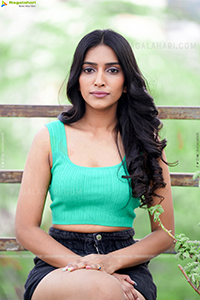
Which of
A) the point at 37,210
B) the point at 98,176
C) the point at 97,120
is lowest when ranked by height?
the point at 37,210

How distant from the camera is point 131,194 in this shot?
143cm

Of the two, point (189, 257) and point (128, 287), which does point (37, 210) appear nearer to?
point (128, 287)

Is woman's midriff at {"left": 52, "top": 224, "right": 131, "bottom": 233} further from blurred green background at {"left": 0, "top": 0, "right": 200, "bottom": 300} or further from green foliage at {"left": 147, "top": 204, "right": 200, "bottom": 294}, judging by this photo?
blurred green background at {"left": 0, "top": 0, "right": 200, "bottom": 300}

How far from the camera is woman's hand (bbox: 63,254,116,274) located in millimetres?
1137

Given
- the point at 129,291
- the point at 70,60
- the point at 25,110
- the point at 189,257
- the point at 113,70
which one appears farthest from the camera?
the point at 70,60

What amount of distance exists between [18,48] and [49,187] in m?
1.51

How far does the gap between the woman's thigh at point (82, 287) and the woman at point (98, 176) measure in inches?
5.7

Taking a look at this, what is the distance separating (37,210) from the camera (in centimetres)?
136

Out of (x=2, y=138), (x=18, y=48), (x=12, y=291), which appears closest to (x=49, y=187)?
(x=2, y=138)

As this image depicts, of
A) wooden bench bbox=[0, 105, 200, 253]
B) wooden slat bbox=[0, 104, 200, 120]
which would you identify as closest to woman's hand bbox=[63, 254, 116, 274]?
wooden bench bbox=[0, 105, 200, 253]

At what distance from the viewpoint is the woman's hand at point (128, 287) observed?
116cm

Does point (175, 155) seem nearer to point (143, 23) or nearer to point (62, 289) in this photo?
point (143, 23)

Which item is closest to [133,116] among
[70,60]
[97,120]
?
[97,120]

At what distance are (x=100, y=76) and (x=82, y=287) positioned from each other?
0.76 meters
